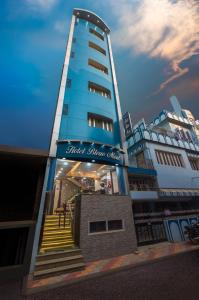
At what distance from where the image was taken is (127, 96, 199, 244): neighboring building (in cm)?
1202

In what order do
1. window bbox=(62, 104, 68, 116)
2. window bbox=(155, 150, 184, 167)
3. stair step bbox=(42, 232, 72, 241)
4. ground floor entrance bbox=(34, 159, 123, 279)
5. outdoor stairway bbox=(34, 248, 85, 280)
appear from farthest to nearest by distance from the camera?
window bbox=(155, 150, 184, 167) → window bbox=(62, 104, 68, 116) → stair step bbox=(42, 232, 72, 241) → ground floor entrance bbox=(34, 159, 123, 279) → outdoor stairway bbox=(34, 248, 85, 280)

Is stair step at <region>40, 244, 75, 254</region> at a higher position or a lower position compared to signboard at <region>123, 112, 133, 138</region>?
lower

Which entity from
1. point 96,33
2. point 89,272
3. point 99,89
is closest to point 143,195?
point 89,272

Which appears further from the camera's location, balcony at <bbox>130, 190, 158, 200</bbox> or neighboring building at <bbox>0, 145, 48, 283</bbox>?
balcony at <bbox>130, 190, 158, 200</bbox>

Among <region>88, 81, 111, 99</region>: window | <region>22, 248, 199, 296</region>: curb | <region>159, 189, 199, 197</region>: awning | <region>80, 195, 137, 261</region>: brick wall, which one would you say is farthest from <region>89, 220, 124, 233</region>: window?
<region>88, 81, 111, 99</region>: window

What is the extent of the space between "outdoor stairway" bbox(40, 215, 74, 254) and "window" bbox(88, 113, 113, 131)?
912 cm

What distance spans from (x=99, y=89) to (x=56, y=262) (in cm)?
1680

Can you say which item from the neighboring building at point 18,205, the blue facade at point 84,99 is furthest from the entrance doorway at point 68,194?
the blue facade at point 84,99

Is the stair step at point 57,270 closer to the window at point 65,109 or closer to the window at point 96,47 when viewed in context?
the window at point 65,109

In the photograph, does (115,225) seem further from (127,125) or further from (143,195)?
(127,125)

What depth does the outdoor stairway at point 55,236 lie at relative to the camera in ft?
25.2

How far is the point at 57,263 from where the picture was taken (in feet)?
21.8

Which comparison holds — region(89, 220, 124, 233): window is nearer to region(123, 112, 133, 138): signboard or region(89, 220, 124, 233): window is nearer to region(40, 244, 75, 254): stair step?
region(40, 244, 75, 254): stair step

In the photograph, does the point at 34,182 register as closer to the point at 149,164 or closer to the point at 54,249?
the point at 54,249
